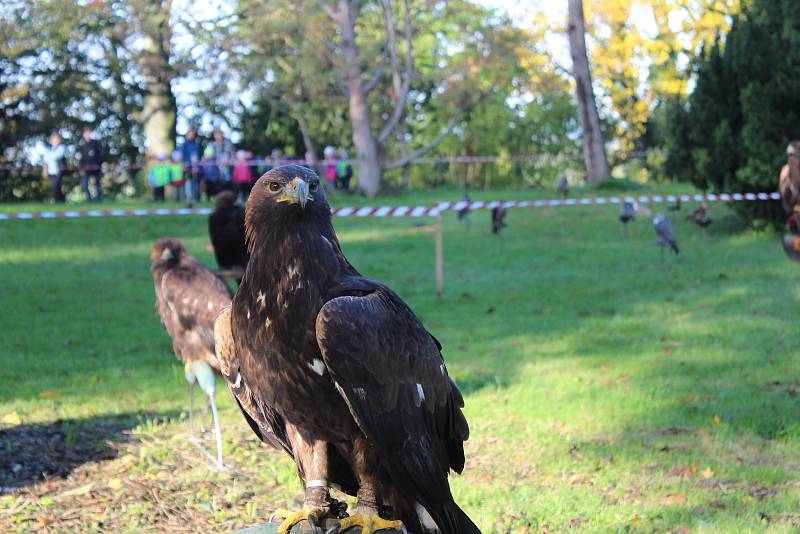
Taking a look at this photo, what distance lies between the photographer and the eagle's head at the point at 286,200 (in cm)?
324

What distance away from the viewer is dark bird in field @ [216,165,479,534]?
319 cm

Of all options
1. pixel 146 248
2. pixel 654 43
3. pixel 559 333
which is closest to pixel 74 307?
pixel 146 248

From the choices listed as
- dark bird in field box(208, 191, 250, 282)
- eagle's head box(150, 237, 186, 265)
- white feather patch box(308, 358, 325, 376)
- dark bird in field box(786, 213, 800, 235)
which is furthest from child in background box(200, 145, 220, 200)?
white feather patch box(308, 358, 325, 376)

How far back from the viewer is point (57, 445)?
624cm

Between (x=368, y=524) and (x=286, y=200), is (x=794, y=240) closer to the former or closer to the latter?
(x=368, y=524)

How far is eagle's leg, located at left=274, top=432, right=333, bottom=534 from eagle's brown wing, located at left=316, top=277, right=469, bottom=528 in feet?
0.82

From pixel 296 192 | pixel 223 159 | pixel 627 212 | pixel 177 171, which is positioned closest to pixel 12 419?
pixel 296 192

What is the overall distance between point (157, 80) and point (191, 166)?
19.2ft

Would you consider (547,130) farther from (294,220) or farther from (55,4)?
(294,220)

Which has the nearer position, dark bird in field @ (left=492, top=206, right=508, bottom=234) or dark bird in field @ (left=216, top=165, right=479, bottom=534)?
dark bird in field @ (left=216, top=165, right=479, bottom=534)

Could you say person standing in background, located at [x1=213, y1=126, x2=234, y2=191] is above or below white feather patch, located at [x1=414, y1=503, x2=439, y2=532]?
above

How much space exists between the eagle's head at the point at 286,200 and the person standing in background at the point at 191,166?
19310mm

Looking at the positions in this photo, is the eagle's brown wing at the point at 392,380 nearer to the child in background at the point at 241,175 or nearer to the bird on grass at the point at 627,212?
the bird on grass at the point at 627,212

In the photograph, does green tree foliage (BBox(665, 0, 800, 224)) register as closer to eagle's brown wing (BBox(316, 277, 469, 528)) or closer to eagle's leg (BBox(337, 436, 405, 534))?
eagle's brown wing (BBox(316, 277, 469, 528))
